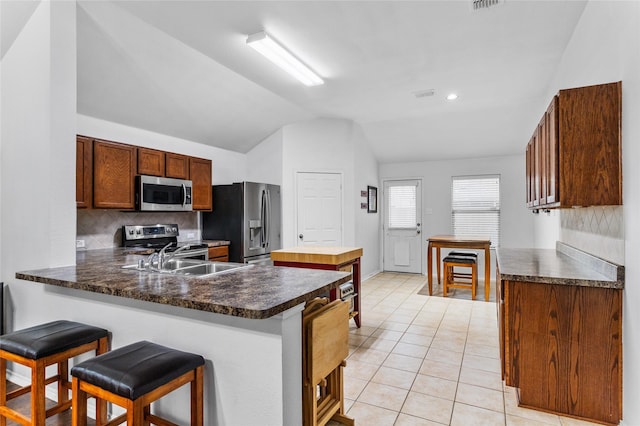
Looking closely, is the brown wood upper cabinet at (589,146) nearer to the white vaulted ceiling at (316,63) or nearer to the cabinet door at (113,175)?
the white vaulted ceiling at (316,63)

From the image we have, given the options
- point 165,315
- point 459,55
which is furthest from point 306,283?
point 459,55

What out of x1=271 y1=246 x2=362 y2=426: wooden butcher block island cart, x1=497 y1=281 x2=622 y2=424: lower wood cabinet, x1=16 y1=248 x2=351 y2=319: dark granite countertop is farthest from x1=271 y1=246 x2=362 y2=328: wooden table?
x1=497 y1=281 x2=622 y2=424: lower wood cabinet

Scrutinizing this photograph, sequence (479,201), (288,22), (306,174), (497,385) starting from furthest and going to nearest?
(479,201)
(306,174)
(288,22)
(497,385)

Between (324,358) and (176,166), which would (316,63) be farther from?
(324,358)

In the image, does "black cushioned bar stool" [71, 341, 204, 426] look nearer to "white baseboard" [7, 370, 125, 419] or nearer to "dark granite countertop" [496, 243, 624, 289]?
"white baseboard" [7, 370, 125, 419]

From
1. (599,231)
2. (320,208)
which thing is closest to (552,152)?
(599,231)

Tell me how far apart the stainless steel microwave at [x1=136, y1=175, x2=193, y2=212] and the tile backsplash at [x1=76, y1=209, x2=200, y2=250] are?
1.34 ft

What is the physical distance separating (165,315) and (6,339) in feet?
2.94

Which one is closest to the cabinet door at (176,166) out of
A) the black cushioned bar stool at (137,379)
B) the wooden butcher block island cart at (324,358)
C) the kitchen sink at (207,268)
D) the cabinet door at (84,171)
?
the cabinet door at (84,171)

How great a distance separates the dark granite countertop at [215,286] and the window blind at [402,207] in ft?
17.4

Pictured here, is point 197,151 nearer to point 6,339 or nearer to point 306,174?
point 306,174

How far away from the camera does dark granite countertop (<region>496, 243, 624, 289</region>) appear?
199cm

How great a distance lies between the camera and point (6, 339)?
1.84 meters

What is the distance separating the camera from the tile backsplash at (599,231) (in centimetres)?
204
